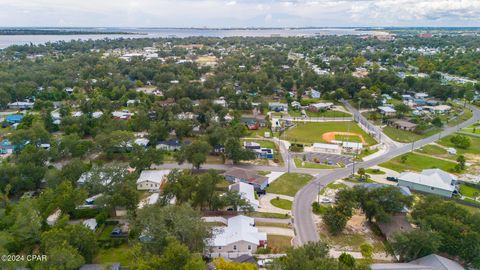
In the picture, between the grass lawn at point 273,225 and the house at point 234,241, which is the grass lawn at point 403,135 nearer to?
the grass lawn at point 273,225

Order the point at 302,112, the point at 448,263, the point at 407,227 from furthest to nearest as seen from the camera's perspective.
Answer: the point at 302,112 < the point at 407,227 < the point at 448,263

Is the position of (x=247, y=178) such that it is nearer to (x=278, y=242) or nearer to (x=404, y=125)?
(x=278, y=242)

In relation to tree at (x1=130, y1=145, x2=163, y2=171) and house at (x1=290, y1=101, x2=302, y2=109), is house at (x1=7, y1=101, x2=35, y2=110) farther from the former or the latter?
house at (x1=290, y1=101, x2=302, y2=109)

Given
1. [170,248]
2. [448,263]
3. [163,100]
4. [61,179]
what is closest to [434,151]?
[448,263]

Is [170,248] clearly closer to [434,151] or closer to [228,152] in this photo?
[228,152]

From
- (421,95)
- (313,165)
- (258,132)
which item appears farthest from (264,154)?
(421,95)

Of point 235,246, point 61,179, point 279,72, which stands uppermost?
point 279,72

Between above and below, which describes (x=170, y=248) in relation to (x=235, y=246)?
above
